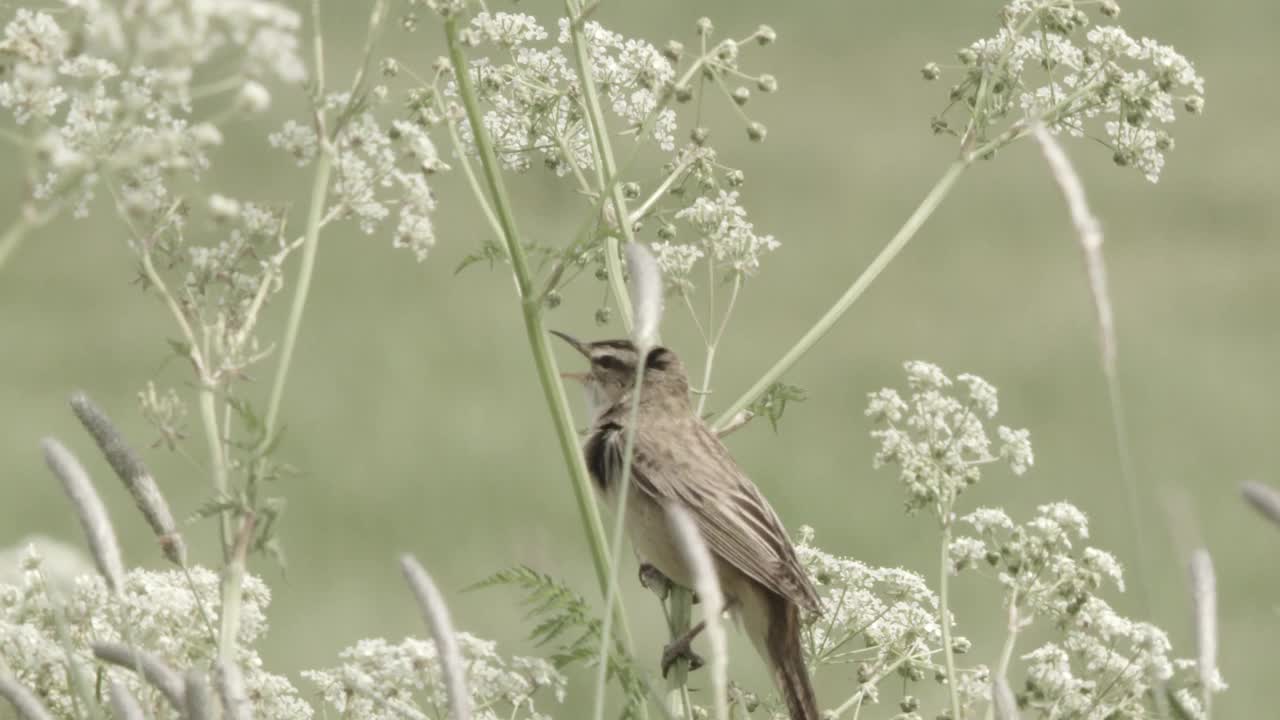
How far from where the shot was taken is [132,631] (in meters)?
2.97

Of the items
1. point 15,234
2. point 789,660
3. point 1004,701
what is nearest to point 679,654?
point 789,660

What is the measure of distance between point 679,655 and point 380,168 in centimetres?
103

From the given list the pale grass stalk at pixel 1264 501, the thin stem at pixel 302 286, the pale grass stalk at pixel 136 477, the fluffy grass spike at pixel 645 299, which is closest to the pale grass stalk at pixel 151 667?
the pale grass stalk at pixel 136 477

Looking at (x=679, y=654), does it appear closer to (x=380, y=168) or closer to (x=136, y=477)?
(x=380, y=168)

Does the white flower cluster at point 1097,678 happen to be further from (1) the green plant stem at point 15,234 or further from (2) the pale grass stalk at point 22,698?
(1) the green plant stem at point 15,234

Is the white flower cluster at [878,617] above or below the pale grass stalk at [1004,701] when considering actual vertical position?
above

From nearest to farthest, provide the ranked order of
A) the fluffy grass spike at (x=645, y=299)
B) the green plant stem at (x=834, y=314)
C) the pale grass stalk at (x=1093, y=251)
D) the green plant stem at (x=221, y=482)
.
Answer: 1. the pale grass stalk at (x=1093, y=251)
2. the fluffy grass spike at (x=645, y=299)
3. the green plant stem at (x=221, y=482)
4. the green plant stem at (x=834, y=314)

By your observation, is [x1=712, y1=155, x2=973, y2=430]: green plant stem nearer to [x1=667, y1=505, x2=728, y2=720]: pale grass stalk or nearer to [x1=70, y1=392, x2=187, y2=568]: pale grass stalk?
[x1=70, y1=392, x2=187, y2=568]: pale grass stalk

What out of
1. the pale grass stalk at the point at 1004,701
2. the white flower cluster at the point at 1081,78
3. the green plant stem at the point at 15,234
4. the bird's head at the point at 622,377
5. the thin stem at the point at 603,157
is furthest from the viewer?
the bird's head at the point at 622,377

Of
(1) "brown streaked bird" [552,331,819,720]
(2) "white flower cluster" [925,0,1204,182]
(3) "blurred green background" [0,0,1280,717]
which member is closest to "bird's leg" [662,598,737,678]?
(1) "brown streaked bird" [552,331,819,720]

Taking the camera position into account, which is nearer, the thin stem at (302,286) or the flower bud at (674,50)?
the thin stem at (302,286)

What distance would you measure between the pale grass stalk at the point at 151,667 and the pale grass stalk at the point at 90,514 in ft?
0.33

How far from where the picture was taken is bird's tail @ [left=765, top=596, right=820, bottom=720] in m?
3.91

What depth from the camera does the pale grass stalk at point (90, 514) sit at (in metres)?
2.22
